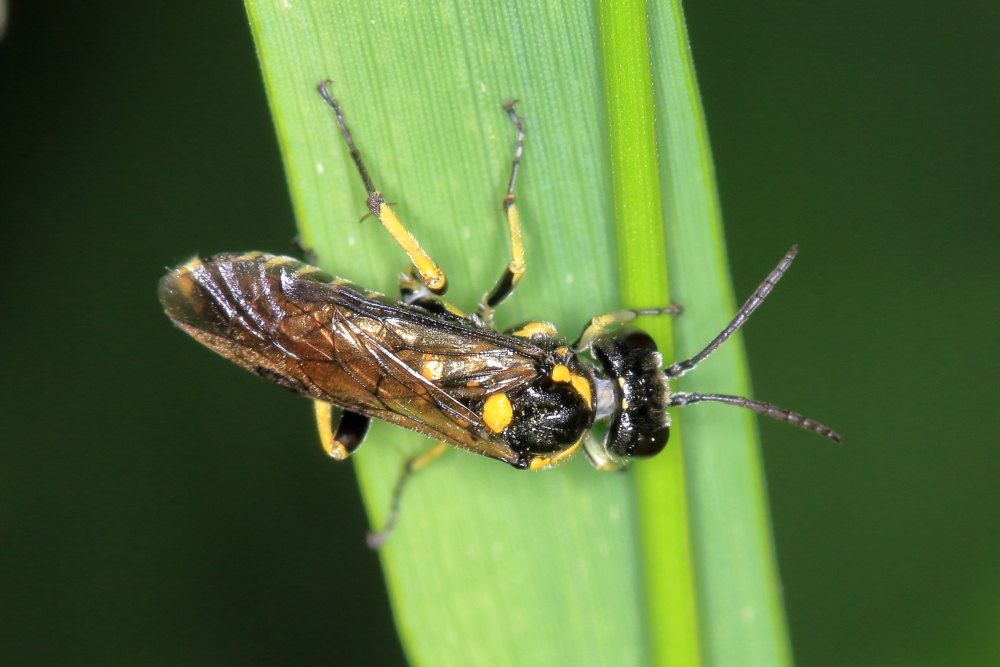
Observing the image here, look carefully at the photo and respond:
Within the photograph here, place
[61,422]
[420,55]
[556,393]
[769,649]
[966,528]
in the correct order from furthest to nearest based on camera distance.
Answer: [61,422]
[966,528]
[556,393]
[769,649]
[420,55]

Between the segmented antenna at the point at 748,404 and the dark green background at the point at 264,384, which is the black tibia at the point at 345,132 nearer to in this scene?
the segmented antenna at the point at 748,404

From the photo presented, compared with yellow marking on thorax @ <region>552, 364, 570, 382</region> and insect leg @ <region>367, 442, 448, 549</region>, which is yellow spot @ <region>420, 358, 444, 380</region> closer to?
insect leg @ <region>367, 442, 448, 549</region>

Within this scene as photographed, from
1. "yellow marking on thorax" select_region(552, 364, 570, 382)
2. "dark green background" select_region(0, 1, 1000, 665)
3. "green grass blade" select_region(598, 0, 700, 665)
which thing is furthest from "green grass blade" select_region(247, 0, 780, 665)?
"dark green background" select_region(0, 1, 1000, 665)

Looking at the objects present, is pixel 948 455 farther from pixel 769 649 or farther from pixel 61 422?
pixel 61 422

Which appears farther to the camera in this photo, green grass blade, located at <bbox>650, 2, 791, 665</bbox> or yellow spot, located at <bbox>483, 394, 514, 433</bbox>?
yellow spot, located at <bbox>483, 394, 514, 433</bbox>

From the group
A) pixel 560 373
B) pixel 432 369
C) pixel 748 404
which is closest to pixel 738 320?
pixel 748 404

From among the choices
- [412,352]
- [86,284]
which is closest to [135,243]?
[86,284]
